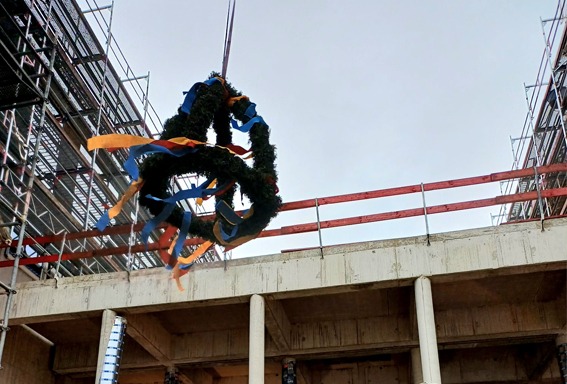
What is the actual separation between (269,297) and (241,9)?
5523mm

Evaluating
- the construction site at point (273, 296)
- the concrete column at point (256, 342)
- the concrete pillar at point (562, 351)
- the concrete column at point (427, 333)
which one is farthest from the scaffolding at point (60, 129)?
the concrete pillar at point (562, 351)

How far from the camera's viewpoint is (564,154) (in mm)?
20219

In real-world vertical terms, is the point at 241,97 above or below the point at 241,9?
below

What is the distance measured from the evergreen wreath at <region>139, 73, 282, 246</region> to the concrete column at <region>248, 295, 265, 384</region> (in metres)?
2.89

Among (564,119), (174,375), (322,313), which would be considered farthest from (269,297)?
(564,119)

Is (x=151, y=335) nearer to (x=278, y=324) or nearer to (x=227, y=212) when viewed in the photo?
(x=278, y=324)

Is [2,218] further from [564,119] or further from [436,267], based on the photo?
[564,119]

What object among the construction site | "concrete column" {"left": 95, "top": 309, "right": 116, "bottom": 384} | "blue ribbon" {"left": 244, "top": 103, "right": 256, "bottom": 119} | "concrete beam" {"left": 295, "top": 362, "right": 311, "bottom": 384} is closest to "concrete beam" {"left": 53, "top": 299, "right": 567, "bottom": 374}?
the construction site

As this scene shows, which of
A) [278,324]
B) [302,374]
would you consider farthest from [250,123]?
[302,374]

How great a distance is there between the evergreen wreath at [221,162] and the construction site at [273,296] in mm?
2927

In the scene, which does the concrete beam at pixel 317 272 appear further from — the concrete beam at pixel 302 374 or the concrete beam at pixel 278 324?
the concrete beam at pixel 302 374

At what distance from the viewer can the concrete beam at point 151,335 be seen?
1455 cm

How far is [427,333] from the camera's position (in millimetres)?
12148

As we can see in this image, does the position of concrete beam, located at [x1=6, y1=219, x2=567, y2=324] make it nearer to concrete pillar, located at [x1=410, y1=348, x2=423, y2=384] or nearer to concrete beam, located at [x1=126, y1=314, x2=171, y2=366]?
concrete beam, located at [x1=126, y1=314, x2=171, y2=366]
